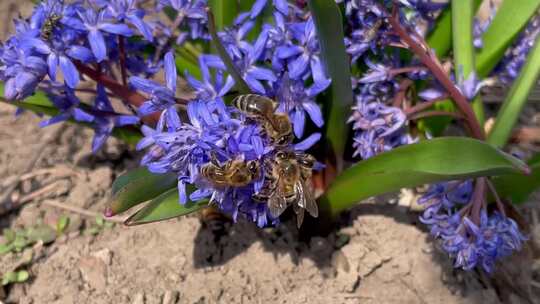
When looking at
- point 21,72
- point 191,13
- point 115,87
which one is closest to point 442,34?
point 191,13

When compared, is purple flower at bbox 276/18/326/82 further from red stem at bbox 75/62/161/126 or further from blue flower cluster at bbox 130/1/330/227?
red stem at bbox 75/62/161/126

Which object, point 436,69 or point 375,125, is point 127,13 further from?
point 436,69

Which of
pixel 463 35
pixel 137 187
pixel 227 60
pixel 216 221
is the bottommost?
pixel 216 221

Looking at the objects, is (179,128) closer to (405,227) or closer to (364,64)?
(364,64)

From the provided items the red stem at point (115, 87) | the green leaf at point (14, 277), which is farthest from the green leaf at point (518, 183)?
the green leaf at point (14, 277)

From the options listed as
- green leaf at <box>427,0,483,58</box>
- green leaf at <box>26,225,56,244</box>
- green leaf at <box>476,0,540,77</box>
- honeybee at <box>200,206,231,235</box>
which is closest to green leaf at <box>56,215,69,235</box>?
green leaf at <box>26,225,56,244</box>
